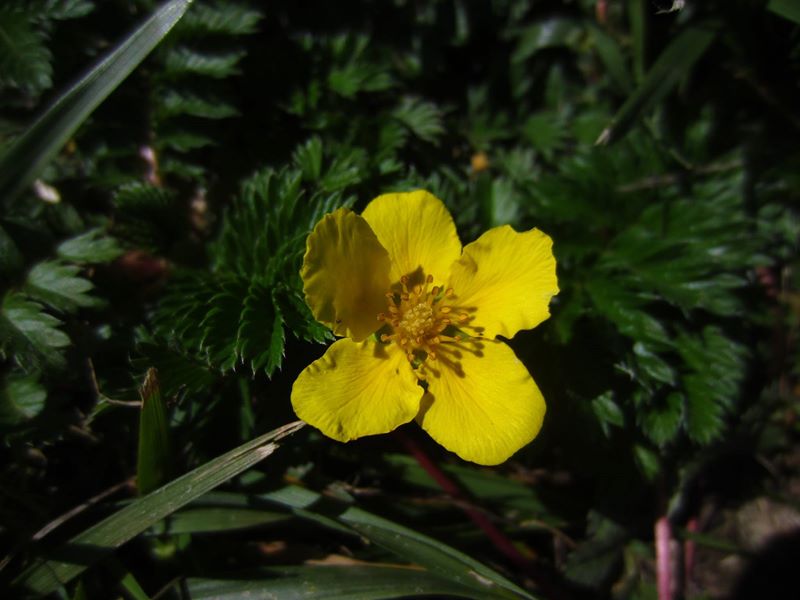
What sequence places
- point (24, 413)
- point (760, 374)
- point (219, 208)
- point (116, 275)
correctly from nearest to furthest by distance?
point (24, 413) < point (116, 275) < point (219, 208) < point (760, 374)

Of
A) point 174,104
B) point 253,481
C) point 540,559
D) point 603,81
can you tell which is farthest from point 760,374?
point 174,104

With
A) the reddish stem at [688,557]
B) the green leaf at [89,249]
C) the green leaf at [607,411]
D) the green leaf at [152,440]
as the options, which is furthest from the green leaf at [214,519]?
the reddish stem at [688,557]

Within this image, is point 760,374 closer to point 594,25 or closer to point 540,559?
point 540,559

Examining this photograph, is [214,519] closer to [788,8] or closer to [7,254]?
[7,254]

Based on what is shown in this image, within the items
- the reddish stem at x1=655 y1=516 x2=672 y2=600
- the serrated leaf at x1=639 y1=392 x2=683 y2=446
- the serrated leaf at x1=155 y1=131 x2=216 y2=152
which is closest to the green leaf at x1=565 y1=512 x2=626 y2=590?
the reddish stem at x1=655 y1=516 x2=672 y2=600

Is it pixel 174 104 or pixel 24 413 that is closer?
pixel 24 413

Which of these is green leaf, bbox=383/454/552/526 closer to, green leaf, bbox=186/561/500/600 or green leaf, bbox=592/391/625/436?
green leaf, bbox=186/561/500/600
